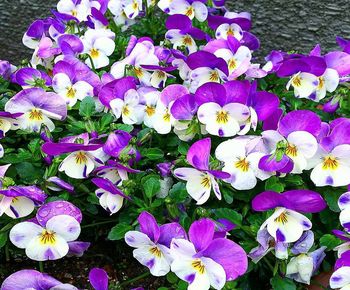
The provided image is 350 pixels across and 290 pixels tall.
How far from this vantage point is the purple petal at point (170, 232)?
1.45 meters

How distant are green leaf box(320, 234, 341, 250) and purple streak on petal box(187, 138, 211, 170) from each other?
285mm

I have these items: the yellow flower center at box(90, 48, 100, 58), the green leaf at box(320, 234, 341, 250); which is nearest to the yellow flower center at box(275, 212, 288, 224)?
the green leaf at box(320, 234, 341, 250)

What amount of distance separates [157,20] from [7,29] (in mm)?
1086

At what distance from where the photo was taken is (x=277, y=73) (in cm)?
188

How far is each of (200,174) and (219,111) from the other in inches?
7.2

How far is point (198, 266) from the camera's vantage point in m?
1.40

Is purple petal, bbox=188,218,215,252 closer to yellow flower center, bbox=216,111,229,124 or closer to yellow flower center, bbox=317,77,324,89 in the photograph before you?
yellow flower center, bbox=216,111,229,124

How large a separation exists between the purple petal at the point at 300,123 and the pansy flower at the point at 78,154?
0.39 meters

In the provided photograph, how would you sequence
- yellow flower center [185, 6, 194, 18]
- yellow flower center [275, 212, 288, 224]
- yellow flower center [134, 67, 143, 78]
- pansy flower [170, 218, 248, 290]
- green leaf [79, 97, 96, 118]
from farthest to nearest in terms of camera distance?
yellow flower center [185, 6, 194, 18], yellow flower center [134, 67, 143, 78], green leaf [79, 97, 96, 118], yellow flower center [275, 212, 288, 224], pansy flower [170, 218, 248, 290]

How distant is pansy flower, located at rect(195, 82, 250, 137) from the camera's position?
162cm

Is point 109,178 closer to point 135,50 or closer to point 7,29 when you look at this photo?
point 135,50

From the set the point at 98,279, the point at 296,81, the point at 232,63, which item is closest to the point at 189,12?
the point at 232,63

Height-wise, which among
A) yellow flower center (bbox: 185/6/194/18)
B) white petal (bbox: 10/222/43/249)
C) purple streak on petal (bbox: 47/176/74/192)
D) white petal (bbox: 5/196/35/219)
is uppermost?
yellow flower center (bbox: 185/6/194/18)

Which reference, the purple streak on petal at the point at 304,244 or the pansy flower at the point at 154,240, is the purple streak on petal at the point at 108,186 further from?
the purple streak on petal at the point at 304,244
